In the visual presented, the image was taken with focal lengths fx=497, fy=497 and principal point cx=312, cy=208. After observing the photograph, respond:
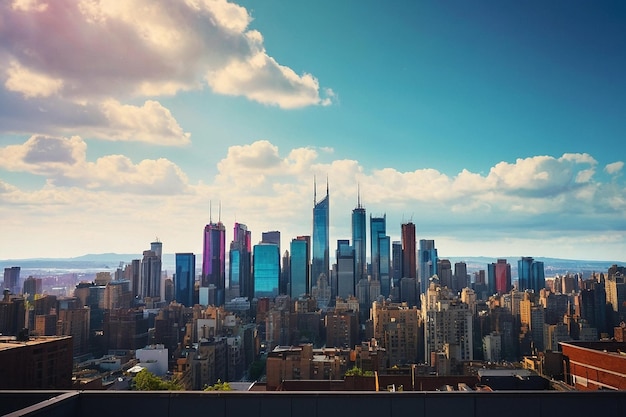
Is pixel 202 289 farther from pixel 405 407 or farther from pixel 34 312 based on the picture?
pixel 405 407

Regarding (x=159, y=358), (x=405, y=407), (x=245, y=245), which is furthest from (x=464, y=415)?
(x=245, y=245)

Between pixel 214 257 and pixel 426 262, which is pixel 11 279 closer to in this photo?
pixel 214 257

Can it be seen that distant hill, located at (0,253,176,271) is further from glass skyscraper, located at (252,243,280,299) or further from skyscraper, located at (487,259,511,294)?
skyscraper, located at (487,259,511,294)

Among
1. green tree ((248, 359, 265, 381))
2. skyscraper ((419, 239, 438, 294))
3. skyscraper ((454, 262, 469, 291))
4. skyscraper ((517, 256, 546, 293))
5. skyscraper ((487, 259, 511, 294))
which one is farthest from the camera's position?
skyscraper ((419, 239, 438, 294))

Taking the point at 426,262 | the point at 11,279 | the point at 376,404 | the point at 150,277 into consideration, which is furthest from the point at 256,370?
the point at 426,262

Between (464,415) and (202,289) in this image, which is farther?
(202,289)

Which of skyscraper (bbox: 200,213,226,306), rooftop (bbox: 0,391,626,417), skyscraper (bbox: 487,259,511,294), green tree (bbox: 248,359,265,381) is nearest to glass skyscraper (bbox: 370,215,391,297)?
skyscraper (bbox: 487,259,511,294)
